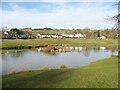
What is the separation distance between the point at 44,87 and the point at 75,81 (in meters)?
3.23

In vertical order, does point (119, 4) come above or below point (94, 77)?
above

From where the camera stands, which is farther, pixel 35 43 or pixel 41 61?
pixel 35 43

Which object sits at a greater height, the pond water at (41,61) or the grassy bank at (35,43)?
the grassy bank at (35,43)

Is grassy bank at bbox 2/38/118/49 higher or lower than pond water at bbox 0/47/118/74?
higher

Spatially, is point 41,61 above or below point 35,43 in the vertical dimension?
below

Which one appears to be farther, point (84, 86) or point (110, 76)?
point (110, 76)

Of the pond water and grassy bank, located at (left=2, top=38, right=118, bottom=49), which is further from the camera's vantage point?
grassy bank, located at (left=2, top=38, right=118, bottom=49)

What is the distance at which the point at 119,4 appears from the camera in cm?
2880

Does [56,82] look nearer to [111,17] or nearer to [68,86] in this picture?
[68,86]

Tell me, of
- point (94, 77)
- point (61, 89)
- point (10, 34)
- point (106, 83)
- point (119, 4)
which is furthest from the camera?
point (10, 34)

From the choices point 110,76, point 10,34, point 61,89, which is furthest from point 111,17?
point 10,34

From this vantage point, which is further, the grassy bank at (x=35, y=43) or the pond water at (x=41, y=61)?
the grassy bank at (x=35, y=43)

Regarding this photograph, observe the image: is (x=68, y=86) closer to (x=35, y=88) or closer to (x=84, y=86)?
(x=84, y=86)

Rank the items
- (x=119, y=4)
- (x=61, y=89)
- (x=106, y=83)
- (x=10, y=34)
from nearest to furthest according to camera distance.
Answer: (x=61, y=89)
(x=106, y=83)
(x=119, y=4)
(x=10, y=34)
